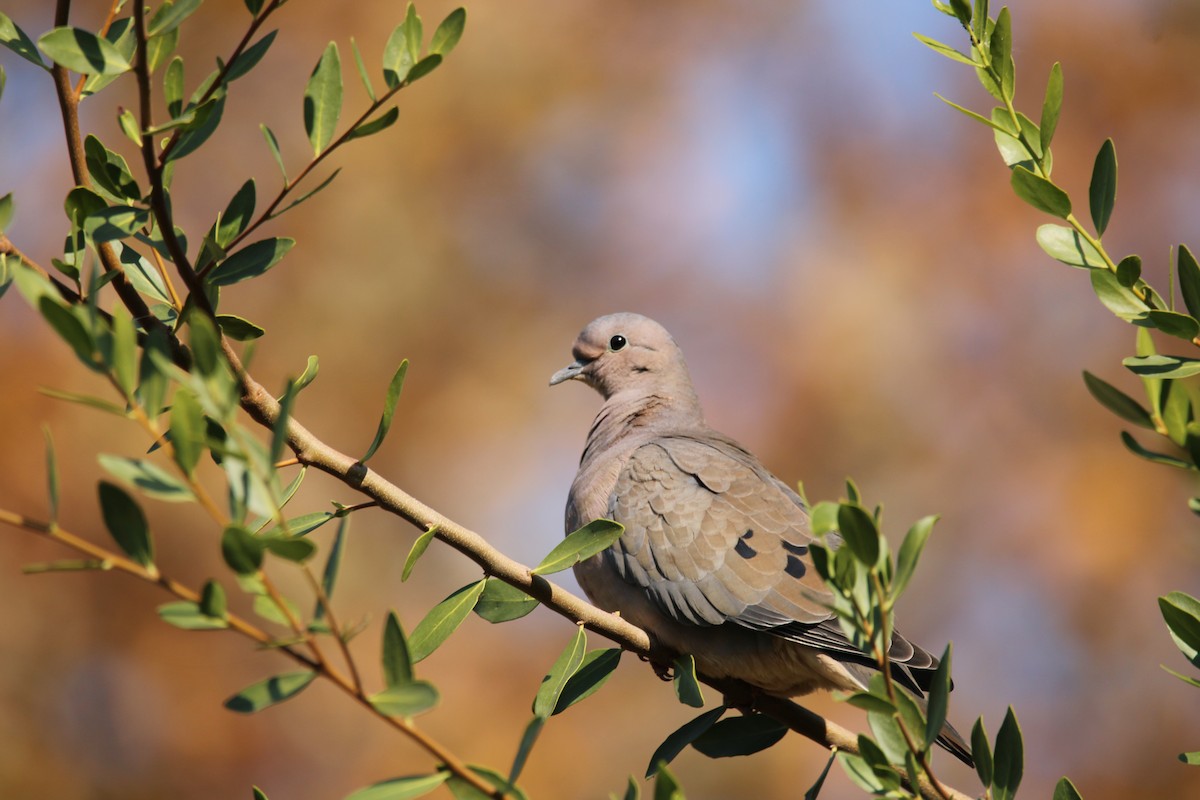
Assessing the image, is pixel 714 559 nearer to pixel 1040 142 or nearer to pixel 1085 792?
pixel 1040 142

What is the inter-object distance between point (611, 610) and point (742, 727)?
870mm

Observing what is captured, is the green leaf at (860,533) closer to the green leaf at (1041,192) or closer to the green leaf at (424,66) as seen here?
the green leaf at (1041,192)

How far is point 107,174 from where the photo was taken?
4.96 ft

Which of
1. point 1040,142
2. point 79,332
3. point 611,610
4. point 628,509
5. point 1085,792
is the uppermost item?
point 1040,142

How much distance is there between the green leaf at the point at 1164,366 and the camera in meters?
1.38

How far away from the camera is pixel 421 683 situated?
110cm

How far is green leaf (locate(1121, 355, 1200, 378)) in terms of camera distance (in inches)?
54.4

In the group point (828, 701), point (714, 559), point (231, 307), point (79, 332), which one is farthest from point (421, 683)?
point (231, 307)

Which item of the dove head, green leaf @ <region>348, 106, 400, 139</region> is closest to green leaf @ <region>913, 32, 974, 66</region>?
green leaf @ <region>348, 106, 400, 139</region>

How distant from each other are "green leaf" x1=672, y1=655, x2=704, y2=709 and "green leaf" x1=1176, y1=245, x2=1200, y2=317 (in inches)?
40.1

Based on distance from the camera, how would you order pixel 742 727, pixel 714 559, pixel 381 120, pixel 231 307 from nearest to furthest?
pixel 381 120 → pixel 742 727 → pixel 714 559 → pixel 231 307

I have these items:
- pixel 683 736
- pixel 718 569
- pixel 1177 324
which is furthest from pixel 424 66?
pixel 718 569

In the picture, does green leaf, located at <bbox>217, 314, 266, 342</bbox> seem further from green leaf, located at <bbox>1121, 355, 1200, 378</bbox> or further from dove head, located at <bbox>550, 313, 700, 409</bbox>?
dove head, located at <bbox>550, 313, 700, 409</bbox>

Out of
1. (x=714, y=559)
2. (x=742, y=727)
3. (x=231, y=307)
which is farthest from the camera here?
(x=231, y=307)
